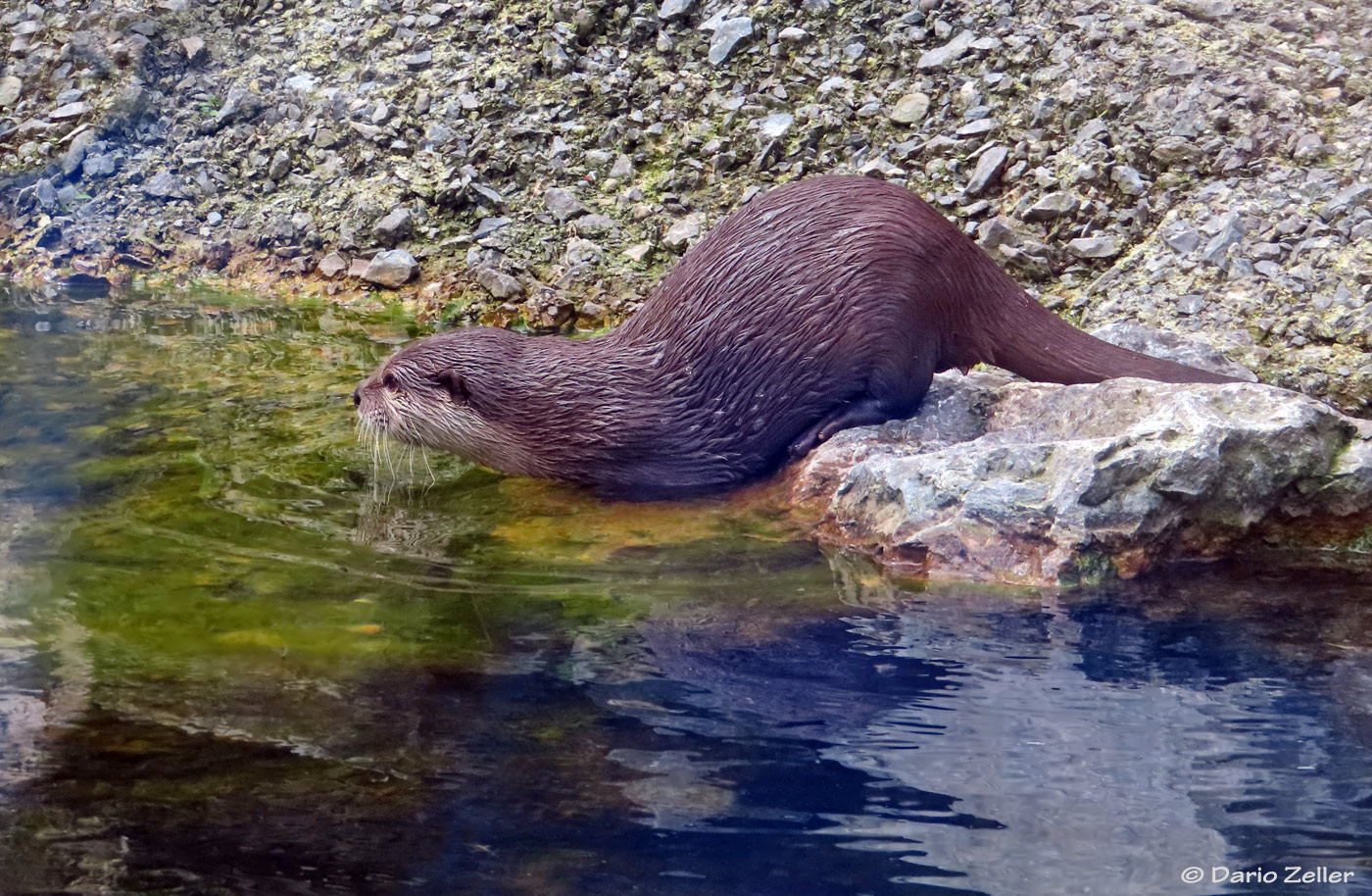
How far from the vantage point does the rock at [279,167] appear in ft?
17.3

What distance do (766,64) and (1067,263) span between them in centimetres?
166

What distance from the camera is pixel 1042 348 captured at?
10.2ft

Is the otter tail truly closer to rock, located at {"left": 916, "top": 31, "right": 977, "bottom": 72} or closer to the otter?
the otter

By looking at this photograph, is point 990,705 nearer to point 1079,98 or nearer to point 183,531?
point 183,531

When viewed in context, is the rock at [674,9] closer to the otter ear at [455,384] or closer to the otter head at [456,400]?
the otter head at [456,400]

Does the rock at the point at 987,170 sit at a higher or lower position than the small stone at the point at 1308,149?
lower

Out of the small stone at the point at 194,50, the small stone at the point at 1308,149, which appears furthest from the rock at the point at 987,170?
the small stone at the point at 194,50

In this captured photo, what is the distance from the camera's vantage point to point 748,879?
142cm

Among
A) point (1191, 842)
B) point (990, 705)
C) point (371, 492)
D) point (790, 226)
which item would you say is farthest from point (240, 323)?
point (1191, 842)

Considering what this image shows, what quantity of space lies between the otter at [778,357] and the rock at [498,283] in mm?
1370

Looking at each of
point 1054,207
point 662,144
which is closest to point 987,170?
point 1054,207

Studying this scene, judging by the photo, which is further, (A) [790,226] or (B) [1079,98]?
(B) [1079,98]

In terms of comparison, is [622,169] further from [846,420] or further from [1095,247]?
[846,420]

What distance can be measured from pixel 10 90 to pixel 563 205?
293 centimetres
